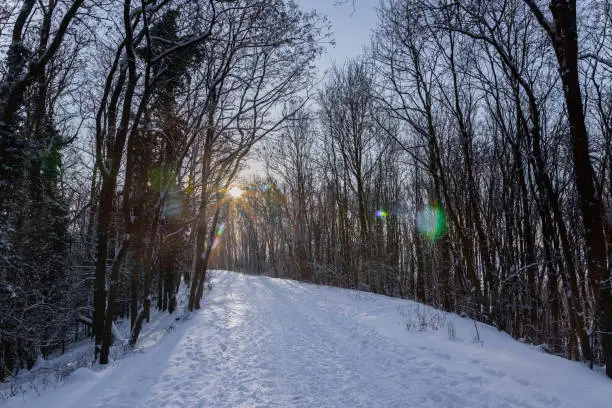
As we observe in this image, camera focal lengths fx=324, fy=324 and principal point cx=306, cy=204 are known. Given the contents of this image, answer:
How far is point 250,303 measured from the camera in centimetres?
1398

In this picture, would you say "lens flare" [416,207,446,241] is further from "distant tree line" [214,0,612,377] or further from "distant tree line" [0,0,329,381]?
"distant tree line" [0,0,329,381]

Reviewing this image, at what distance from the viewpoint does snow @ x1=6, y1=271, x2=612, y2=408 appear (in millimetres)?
4090

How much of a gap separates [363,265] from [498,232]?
22.9 feet

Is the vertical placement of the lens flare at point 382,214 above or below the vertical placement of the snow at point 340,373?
above

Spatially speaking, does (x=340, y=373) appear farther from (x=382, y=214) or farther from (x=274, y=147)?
(x=382, y=214)

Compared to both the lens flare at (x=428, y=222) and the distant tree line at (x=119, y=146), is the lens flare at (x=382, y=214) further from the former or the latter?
the distant tree line at (x=119, y=146)

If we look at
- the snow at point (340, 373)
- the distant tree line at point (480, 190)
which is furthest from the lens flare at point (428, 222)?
the snow at point (340, 373)

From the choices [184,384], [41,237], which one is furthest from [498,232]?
[41,237]

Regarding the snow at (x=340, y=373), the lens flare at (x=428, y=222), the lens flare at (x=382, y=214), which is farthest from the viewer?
the lens flare at (x=382, y=214)

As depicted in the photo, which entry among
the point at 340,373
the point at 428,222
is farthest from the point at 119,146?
the point at 428,222

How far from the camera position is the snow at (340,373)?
409cm

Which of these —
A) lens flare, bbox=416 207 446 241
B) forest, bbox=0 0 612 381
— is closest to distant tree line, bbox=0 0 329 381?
forest, bbox=0 0 612 381

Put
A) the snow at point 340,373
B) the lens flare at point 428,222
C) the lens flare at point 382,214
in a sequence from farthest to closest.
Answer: the lens flare at point 382,214 < the lens flare at point 428,222 < the snow at point 340,373

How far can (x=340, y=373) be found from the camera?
209 inches
